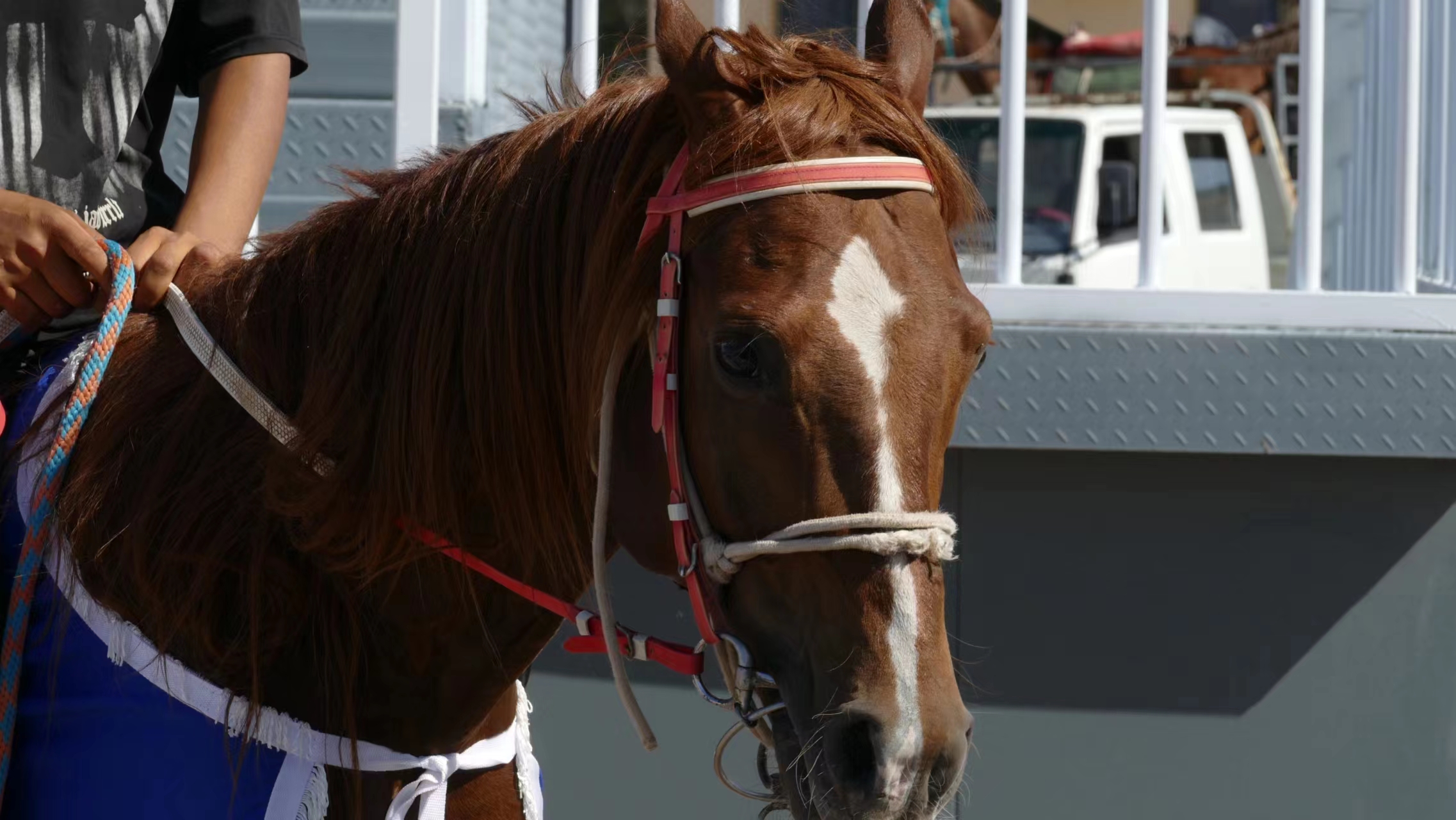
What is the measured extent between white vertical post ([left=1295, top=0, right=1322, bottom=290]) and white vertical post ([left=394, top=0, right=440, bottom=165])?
6.22ft

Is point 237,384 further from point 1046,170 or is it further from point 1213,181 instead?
point 1213,181

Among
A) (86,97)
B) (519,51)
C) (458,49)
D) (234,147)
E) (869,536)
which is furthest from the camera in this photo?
(519,51)

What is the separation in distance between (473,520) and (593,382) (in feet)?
0.76

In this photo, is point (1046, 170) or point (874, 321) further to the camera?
point (1046, 170)

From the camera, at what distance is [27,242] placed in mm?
1614

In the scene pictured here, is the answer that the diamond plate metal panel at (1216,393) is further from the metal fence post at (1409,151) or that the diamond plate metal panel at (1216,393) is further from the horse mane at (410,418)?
the horse mane at (410,418)

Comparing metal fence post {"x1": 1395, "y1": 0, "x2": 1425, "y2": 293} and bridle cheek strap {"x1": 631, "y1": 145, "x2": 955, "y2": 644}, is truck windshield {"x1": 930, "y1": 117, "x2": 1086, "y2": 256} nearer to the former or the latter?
metal fence post {"x1": 1395, "y1": 0, "x2": 1425, "y2": 293}

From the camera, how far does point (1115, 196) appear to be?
6.45 m

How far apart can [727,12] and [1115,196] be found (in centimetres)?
385

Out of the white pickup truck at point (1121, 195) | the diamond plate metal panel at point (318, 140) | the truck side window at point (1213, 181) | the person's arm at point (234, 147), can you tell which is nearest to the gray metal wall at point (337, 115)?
the diamond plate metal panel at point (318, 140)

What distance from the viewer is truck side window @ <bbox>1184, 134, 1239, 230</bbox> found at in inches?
315

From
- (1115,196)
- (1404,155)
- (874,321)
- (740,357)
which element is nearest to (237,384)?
(740,357)

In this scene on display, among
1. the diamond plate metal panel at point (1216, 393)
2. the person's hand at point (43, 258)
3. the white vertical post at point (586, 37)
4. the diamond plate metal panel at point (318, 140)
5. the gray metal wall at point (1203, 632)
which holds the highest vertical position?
the white vertical post at point (586, 37)

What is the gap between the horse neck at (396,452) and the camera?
4.90 ft
